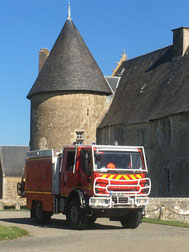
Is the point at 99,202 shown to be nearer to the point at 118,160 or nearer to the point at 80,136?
the point at 118,160

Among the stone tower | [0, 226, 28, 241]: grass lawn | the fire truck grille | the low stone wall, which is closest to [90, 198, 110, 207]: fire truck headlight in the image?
the fire truck grille

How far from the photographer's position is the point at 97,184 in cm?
1399

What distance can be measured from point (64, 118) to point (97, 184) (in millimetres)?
18871

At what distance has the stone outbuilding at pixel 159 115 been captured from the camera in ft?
87.7

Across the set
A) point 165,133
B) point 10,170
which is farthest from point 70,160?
point 10,170

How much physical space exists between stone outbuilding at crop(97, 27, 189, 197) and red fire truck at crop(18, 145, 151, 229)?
11607 mm

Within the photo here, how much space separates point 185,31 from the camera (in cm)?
3125

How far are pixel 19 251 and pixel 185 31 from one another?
23741mm

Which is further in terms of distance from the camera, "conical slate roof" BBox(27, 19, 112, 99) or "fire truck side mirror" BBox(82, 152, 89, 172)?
"conical slate roof" BBox(27, 19, 112, 99)

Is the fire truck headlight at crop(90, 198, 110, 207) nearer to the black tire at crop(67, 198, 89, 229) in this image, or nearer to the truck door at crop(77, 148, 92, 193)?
the truck door at crop(77, 148, 92, 193)

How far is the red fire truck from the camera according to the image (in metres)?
14.1

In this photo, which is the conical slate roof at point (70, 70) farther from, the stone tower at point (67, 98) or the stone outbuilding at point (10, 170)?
the stone outbuilding at point (10, 170)

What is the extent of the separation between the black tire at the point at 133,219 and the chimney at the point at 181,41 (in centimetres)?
1789

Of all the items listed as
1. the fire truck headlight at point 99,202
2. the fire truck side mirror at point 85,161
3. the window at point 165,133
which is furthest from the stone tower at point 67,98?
the fire truck headlight at point 99,202
